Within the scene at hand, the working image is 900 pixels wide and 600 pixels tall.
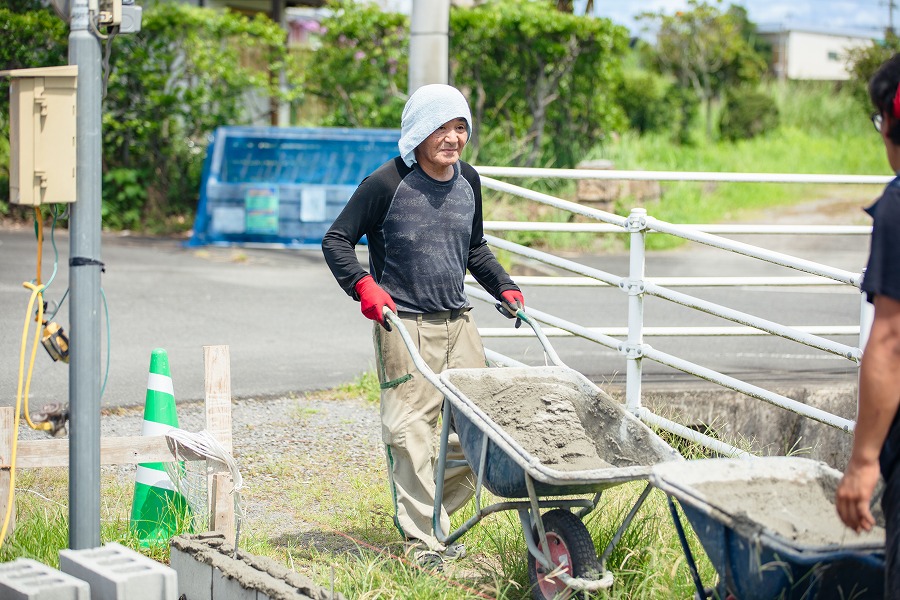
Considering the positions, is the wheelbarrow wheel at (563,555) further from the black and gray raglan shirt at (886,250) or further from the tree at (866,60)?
the tree at (866,60)

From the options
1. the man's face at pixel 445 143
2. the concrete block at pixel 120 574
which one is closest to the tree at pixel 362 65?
the man's face at pixel 445 143

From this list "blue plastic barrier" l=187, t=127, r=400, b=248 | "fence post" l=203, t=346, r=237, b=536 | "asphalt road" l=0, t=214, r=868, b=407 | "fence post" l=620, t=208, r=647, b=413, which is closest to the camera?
"fence post" l=203, t=346, r=237, b=536

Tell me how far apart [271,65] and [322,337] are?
281 inches

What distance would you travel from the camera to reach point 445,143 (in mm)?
4445

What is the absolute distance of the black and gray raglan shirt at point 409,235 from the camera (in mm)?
4469

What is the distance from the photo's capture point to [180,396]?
279 inches

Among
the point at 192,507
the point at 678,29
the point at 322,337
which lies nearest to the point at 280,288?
the point at 322,337

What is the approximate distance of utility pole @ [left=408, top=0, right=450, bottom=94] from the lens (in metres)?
9.79

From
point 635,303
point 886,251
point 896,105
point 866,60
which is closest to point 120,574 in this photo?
point 886,251

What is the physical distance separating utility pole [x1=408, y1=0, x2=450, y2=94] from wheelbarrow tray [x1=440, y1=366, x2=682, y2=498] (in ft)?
19.2

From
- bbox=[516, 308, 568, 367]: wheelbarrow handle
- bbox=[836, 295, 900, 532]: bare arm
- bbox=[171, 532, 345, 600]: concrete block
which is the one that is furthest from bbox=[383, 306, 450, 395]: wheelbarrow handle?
bbox=[836, 295, 900, 532]: bare arm

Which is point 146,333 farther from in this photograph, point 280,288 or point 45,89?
point 45,89

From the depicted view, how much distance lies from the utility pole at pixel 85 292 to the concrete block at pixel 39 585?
255mm

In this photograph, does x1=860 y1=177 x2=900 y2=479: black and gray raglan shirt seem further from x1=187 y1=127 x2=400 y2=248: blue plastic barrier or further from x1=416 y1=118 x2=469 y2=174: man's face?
x1=187 y1=127 x2=400 y2=248: blue plastic barrier
